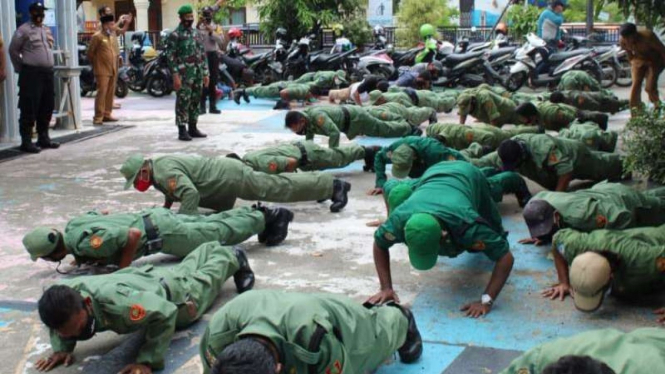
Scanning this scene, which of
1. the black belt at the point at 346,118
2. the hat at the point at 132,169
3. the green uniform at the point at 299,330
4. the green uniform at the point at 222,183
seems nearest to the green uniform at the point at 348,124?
the black belt at the point at 346,118

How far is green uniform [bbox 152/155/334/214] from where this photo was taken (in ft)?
18.6

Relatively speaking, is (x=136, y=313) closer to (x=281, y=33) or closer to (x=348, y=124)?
(x=348, y=124)

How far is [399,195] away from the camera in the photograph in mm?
5180

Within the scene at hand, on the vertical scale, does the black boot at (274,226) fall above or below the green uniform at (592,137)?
below

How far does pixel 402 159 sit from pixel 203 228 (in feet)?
→ 5.42

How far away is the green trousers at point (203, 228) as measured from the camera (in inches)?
197

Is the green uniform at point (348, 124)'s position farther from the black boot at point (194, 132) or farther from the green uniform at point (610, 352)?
the green uniform at point (610, 352)

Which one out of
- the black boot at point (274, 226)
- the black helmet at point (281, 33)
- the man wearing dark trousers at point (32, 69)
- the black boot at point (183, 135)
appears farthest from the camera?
the black helmet at point (281, 33)

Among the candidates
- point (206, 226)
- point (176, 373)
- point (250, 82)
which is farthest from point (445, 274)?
point (250, 82)

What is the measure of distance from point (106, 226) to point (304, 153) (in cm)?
263

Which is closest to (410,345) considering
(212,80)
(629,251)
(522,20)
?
(629,251)

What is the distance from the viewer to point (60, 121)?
423 inches

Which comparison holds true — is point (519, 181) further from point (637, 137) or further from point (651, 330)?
point (651, 330)

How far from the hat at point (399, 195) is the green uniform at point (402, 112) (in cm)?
360
